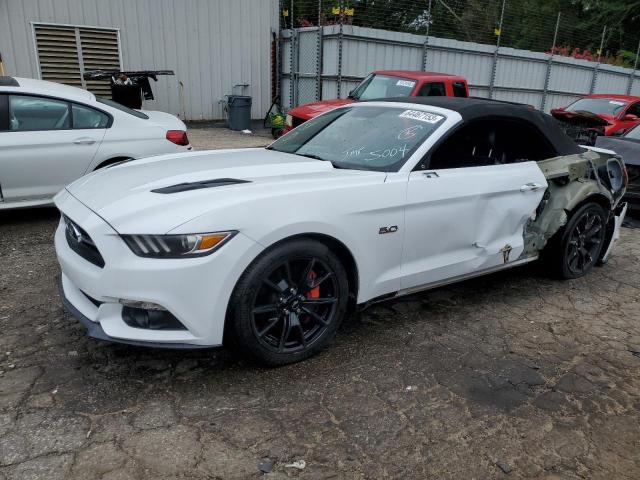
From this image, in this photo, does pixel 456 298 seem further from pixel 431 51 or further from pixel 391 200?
pixel 431 51

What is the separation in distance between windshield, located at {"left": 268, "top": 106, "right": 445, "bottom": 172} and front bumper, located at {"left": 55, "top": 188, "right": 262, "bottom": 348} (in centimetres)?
119

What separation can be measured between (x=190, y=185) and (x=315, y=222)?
0.75 metres

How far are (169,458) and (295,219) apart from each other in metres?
1.31

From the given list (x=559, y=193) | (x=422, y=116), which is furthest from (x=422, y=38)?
(x=422, y=116)

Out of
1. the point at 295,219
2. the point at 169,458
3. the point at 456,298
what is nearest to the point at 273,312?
the point at 295,219

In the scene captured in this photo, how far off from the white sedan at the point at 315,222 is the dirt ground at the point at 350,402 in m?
0.35

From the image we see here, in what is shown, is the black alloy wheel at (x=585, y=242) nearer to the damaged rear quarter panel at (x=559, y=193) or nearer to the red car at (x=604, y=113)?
the damaged rear quarter panel at (x=559, y=193)

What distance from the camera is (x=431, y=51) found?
1498cm

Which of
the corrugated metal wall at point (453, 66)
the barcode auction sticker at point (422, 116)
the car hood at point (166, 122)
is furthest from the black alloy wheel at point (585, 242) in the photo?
the corrugated metal wall at point (453, 66)

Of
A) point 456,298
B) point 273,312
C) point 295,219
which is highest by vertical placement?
point 295,219

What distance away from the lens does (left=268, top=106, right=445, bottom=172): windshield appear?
138 inches

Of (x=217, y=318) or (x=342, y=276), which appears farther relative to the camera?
(x=342, y=276)

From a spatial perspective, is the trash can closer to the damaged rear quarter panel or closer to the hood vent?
the damaged rear quarter panel

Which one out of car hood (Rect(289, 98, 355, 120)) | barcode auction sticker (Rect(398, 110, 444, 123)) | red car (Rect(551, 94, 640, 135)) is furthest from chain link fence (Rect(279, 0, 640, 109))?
barcode auction sticker (Rect(398, 110, 444, 123))
